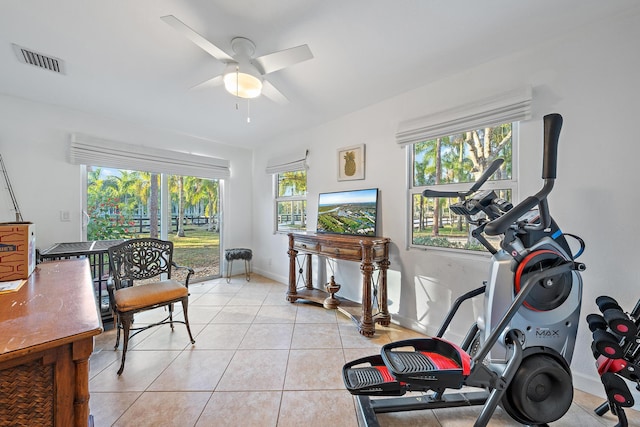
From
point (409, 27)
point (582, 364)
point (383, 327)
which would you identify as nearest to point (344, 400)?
point (383, 327)

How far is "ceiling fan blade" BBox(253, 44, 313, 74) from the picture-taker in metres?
1.47

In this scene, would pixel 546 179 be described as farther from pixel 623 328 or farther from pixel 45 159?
pixel 45 159

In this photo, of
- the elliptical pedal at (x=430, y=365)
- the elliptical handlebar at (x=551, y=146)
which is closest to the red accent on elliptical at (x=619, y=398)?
the elliptical pedal at (x=430, y=365)

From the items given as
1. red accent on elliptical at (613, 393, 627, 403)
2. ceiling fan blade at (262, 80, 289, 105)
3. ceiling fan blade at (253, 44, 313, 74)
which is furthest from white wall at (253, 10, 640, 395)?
ceiling fan blade at (253, 44, 313, 74)

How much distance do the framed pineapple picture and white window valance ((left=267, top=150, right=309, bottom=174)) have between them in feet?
2.15

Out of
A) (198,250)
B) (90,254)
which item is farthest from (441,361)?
(198,250)

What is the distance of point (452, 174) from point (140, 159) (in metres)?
3.75

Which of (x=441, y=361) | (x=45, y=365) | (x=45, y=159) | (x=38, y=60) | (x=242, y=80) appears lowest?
(x=441, y=361)

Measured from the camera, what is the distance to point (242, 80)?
177 centimetres

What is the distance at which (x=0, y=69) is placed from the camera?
2.03m

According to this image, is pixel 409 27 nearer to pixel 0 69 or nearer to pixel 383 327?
pixel 383 327

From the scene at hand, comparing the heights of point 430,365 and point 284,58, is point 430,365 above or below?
below

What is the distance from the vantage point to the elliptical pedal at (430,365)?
1.25 m

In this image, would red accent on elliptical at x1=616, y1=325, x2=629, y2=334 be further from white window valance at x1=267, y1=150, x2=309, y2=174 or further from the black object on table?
the black object on table
